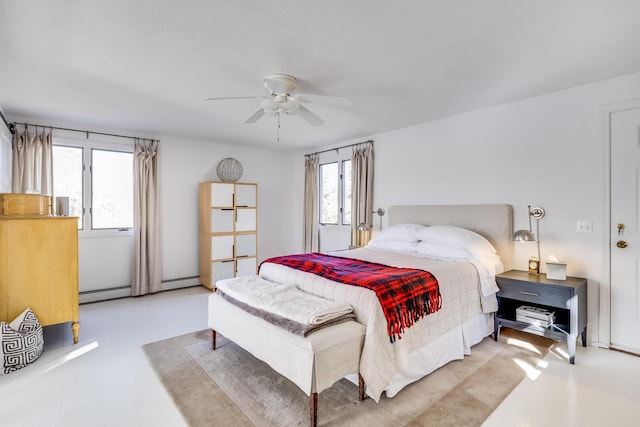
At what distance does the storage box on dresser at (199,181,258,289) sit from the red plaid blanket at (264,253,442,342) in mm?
2572

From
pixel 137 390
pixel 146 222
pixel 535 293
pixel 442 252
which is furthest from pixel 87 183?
pixel 535 293

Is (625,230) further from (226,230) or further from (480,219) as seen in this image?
(226,230)

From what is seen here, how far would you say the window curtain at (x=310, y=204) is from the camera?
6.12 m

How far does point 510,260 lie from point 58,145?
597cm

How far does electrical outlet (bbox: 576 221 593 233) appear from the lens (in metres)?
3.08

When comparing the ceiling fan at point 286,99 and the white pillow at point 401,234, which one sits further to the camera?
the white pillow at point 401,234

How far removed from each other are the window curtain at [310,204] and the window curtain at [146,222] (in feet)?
8.55

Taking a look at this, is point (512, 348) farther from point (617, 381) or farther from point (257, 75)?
point (257, 75)

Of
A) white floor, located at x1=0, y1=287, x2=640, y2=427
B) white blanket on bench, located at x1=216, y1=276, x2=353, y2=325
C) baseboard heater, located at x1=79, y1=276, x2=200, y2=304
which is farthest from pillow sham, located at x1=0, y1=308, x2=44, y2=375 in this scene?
baseboard heater, located at x1=79, y1=276, x2=200, y2=304

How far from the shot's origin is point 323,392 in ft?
7.52

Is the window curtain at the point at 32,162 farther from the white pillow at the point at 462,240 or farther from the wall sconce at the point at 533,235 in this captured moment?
the wall sconce at the point at 533,235

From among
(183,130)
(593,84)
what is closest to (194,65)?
(183,130)

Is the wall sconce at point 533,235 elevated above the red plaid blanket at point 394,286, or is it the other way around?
the wall sconce at point 533,235

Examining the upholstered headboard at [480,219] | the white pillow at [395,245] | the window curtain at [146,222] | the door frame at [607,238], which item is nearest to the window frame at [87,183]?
the window curtain at [146,222]
